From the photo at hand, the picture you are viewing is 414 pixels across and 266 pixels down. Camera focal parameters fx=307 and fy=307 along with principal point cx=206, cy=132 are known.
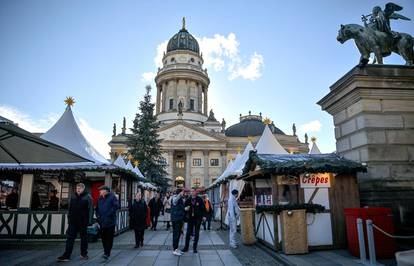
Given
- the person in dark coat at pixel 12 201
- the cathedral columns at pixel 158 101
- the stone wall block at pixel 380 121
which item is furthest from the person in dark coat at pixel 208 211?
the cathedral columns at pixel 158 101

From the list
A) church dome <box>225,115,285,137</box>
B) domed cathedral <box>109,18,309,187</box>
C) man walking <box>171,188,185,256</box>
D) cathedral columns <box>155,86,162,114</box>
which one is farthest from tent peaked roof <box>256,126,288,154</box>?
cathedral columns <box>155,86,162,114</box>

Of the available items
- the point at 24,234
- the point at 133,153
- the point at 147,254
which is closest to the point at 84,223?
the point at 147,254

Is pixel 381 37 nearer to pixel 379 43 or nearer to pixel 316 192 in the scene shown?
pixel 379 43

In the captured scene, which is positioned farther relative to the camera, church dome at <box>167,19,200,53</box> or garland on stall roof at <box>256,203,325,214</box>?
church dome at <box>167,19,200,53</box>

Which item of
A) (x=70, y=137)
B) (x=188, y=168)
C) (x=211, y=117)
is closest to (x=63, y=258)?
(x=70, y=137)

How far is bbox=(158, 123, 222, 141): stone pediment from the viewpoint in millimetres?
57969

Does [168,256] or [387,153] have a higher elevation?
[387,153]

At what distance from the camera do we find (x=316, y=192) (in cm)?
835

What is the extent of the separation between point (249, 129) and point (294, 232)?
58.6 m

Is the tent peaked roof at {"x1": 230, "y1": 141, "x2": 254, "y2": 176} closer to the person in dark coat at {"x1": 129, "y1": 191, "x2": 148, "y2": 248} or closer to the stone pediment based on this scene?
the person in dark coat at {"x1": 129, "y1": 191, "x2": 148, "y2": 248}

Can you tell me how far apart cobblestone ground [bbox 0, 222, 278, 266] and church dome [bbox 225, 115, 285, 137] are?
179 feet

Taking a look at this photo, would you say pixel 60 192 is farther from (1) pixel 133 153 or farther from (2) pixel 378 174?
(1) pixel 133 153

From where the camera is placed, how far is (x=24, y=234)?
37.8ft

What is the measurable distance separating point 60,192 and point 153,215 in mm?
4833
